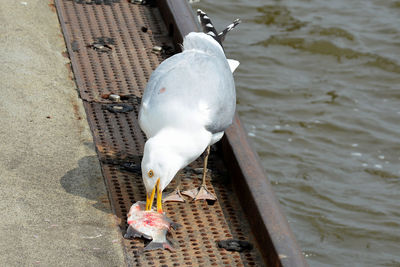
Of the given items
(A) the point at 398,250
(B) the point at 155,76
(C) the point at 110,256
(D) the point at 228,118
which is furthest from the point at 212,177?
(A) the point at 398,250

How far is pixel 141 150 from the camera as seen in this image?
464 cm

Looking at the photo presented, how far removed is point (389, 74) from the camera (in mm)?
8367

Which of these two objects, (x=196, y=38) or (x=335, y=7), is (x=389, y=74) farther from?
(x=196, y=38)

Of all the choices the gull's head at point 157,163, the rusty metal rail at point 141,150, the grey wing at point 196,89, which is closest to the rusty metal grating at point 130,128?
the rusty metal rail at point 141,150

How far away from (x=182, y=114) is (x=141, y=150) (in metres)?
0.75

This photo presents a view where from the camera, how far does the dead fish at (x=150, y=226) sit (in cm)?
381

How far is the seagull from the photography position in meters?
3.83

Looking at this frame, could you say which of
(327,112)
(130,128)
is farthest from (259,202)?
(327,112)

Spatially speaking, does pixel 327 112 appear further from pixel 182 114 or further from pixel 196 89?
pixel 182 114

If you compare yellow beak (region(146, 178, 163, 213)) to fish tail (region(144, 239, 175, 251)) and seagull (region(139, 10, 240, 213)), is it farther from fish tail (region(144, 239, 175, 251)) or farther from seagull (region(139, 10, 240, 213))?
fish tail (region(144, 239, 175, 251))

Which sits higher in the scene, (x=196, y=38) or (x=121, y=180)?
(x=196, y=38)

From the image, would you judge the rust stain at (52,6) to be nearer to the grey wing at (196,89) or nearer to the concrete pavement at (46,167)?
the concrete pavement at (46,167)

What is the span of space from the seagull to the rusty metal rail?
166 millimetres

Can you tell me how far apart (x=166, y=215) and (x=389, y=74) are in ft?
16.2
